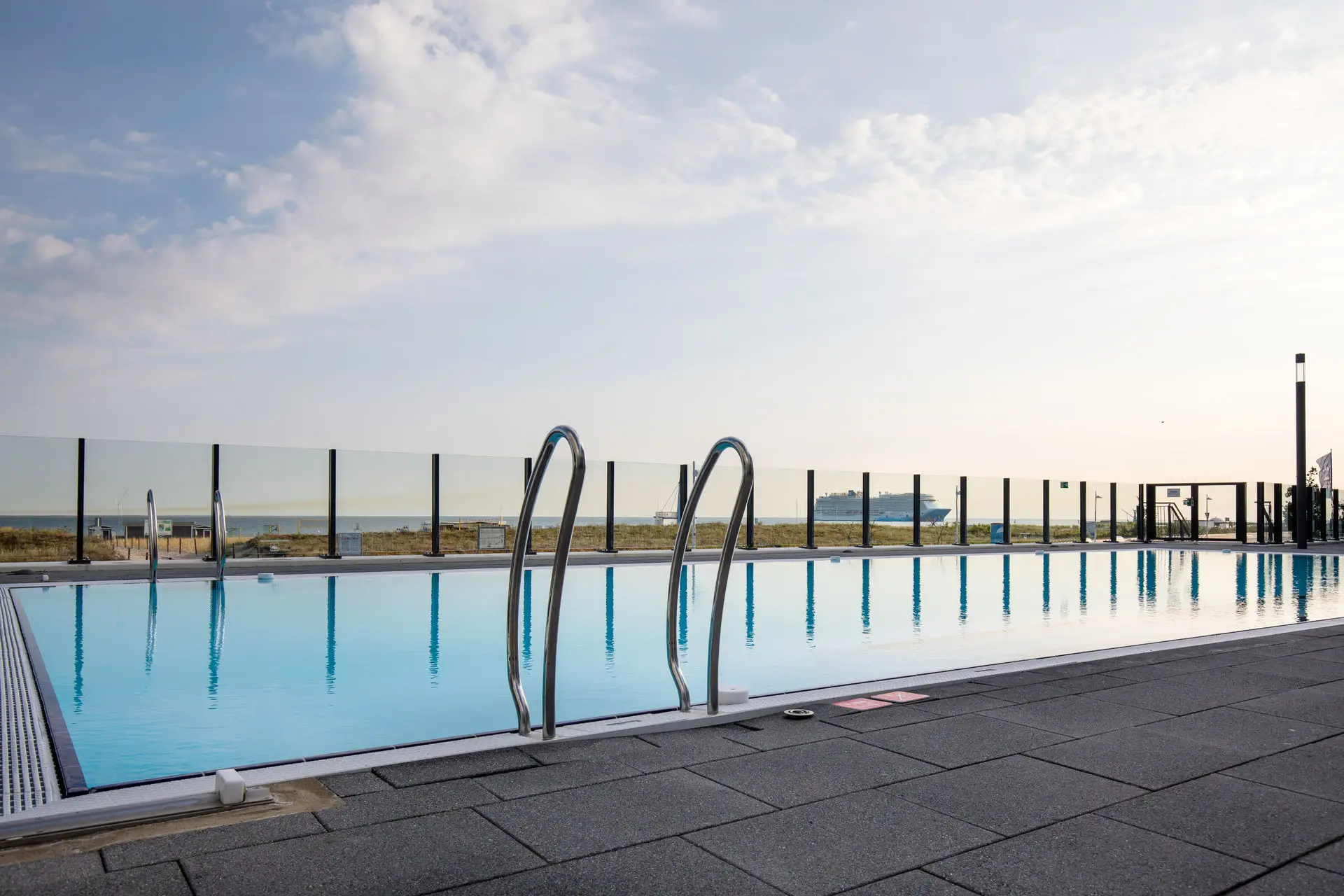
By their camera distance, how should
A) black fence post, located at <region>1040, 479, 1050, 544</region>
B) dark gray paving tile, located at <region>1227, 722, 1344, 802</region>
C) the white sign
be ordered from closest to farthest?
dark gray paving tile, located at <region>1227, 722, 1344, 802</region> → the white sign → black fence post, located at <region>1040, 479, 1050, 544</region>

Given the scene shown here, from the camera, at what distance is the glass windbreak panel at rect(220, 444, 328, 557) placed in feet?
44.0

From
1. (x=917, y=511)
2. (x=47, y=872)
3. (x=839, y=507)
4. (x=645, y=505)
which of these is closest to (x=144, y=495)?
(x=645, y=505)

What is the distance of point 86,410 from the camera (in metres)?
17.6

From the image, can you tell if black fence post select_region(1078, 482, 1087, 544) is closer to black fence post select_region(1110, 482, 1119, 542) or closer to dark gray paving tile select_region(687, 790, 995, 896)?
black fence post select_region(1110, 482, 1119, 542)

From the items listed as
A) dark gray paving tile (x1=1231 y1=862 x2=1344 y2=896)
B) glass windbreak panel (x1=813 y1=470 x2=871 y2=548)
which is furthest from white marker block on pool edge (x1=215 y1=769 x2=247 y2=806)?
glass windbreak panel (x1=813 y1=470 x2=871 y2=548)

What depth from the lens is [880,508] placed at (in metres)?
21.7

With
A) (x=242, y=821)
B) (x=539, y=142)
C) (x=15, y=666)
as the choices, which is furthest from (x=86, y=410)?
(x=242, y=821)

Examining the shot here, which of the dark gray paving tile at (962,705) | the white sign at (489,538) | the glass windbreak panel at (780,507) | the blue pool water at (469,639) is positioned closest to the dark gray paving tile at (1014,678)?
the dark gray paving tile at (962,705)

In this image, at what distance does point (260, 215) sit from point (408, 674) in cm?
904

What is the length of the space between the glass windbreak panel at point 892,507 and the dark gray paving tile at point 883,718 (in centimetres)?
1526

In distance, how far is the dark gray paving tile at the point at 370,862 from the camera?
2014 millimetres

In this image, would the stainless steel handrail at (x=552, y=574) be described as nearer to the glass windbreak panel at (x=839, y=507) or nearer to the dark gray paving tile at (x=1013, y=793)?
the dark gray paving tile at (x=1013, y=793)

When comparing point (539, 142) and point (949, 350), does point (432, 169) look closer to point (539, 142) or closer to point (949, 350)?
point (539, 142)

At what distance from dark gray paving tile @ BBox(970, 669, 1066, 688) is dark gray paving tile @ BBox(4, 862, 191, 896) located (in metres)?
3.56
